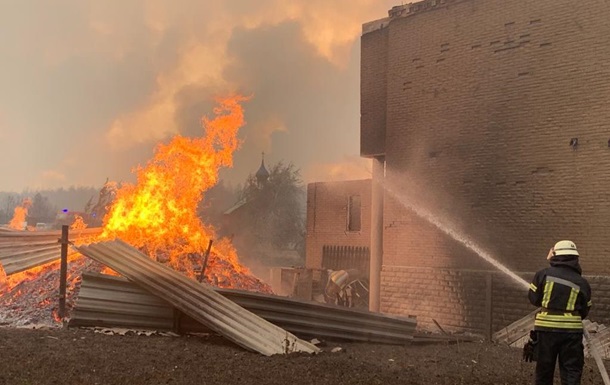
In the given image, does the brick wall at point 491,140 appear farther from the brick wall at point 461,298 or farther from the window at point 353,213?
the window at point 353,213

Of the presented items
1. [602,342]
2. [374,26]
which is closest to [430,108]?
[374,26]

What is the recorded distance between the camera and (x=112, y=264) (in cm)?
892

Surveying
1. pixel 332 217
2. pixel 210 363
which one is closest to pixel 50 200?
pixel 332 217

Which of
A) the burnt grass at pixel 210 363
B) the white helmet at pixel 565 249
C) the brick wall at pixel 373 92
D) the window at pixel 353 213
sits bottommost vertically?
the burnt grass at pixel 210 363

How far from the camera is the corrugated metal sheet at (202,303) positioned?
7.85m

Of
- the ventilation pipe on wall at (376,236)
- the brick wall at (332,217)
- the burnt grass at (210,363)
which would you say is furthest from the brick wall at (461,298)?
the brick wall at (332,217)

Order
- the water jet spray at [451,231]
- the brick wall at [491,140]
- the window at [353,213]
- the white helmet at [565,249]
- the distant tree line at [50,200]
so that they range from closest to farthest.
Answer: the white helmet at [565,249] → the brick wall at [491,140] → the water jet spray at [451,231] → the window at [353,213] → the distant tree line at [50,200]

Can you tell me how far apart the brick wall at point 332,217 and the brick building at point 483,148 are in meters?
7.68

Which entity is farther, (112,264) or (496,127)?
(496,127)

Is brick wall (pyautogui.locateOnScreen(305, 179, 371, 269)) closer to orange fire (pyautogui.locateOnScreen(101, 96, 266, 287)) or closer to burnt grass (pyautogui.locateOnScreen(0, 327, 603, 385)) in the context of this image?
orange fire (pyautogui.locateOnScreen(101, 96, 266, 287))

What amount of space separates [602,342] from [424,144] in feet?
20.0

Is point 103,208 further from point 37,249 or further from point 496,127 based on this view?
point 496,127

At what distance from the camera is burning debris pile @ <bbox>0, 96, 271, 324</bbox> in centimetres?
1154

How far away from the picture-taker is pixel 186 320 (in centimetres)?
884
